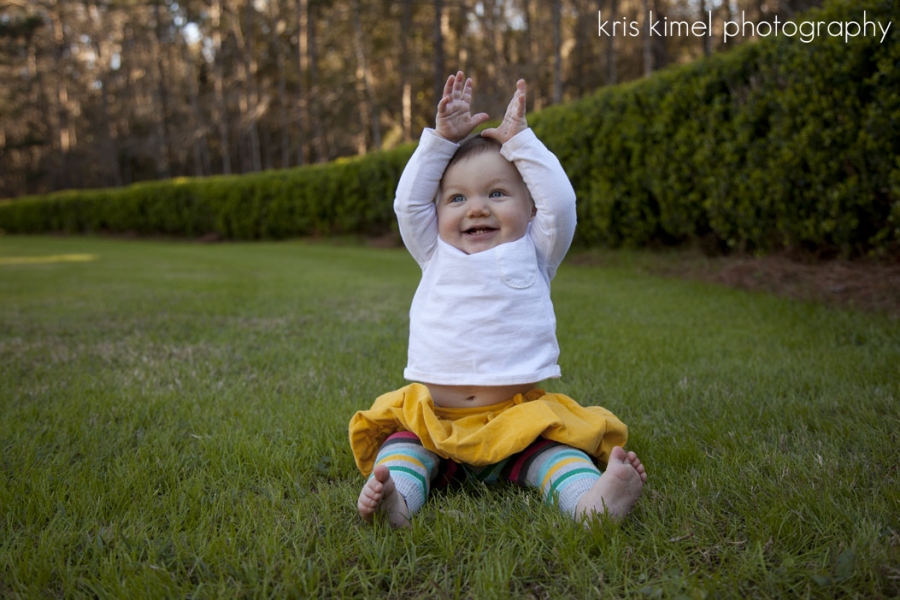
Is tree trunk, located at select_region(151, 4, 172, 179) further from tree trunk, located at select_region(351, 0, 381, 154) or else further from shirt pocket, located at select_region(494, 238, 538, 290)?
shirt pocket, located at select_region(494, 238, 538, 290)

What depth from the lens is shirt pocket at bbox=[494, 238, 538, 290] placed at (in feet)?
6.48

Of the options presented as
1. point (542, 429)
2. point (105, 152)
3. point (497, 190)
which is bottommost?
point (542, 429)

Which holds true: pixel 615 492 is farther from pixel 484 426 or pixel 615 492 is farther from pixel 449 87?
pixel 449 87

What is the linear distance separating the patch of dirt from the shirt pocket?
313 centimetres

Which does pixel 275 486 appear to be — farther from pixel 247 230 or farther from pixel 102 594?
pixel 247 230

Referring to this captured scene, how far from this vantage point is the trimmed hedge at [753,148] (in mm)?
4496

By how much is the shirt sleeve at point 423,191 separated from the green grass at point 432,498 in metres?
0.73

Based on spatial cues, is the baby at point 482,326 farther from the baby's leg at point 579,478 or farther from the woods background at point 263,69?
the woods background at point 263,69

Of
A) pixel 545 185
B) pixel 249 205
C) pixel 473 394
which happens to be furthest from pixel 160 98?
pixel 473 394

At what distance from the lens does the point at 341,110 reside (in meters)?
29.3

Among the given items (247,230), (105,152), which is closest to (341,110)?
(247,230)

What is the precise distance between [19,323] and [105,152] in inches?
1428

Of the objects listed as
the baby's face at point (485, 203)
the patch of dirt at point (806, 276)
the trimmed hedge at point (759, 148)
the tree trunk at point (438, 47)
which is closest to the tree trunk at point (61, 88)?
the tree trunk at point (438, 47)

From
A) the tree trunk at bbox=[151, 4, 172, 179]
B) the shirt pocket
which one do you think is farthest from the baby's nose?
the tree trunk at bbox=[151, 4, 172, 179]
